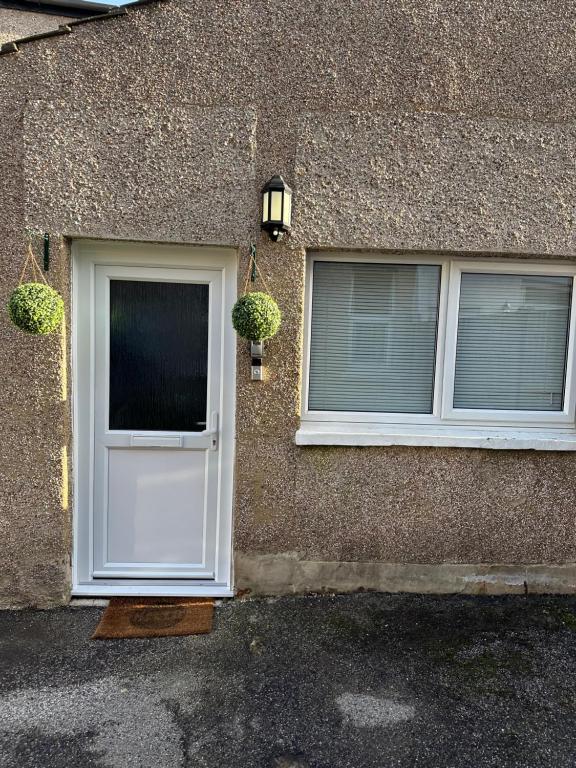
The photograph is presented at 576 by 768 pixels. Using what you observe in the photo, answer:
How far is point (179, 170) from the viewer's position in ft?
10.0

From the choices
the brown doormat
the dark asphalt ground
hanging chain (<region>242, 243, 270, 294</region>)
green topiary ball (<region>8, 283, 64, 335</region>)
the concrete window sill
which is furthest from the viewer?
the concrete window sill

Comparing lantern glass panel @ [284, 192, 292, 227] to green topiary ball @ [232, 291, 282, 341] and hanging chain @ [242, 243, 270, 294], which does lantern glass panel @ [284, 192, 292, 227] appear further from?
green topiary ball @ [232, 291, 282, 341]

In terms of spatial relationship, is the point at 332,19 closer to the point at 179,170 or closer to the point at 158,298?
the point at 179,170

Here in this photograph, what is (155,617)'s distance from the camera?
312 centimetres

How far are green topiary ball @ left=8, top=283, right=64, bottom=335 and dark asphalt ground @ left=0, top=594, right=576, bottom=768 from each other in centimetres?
196

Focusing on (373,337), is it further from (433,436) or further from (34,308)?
(34,308)

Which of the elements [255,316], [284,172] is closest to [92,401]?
[255,316]

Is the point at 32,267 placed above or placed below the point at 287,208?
below

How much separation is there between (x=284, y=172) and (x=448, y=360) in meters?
1.77

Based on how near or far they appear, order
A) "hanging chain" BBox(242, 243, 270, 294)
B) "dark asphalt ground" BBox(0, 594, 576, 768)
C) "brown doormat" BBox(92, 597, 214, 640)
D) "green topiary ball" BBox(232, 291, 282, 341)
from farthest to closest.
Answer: "hanging chain" BBox(242, 243, 270, 294) → "brown doormat" BBox(92, 597, 214, 640) → "green topiary ball" BBox(232, 291, 282, 341) → "dark asphalt ground" BBox(0, 594, 576, 768)

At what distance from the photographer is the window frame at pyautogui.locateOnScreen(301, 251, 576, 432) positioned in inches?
131

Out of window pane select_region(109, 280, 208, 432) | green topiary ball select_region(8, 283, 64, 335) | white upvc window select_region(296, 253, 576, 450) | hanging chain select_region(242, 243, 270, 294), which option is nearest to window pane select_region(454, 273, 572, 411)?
white upvc window select_region(296, 253, 576, 450)

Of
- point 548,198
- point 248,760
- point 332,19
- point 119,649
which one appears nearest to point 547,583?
point 248,760

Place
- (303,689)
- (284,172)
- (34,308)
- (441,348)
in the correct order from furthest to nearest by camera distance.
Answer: (441,348)
(284,172)
(34,308)
(303,689)
